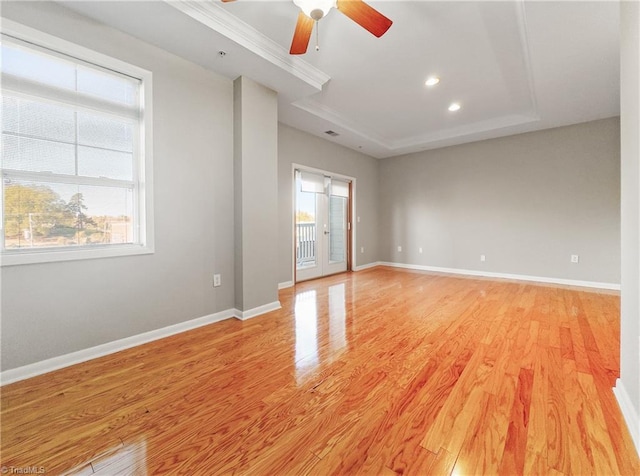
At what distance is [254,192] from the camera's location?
2.95m

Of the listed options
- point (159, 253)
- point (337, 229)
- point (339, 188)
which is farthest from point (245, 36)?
point (337, 229)

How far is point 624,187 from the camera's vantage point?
146cm

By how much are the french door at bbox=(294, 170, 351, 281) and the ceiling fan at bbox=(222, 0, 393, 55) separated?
268 centimetres

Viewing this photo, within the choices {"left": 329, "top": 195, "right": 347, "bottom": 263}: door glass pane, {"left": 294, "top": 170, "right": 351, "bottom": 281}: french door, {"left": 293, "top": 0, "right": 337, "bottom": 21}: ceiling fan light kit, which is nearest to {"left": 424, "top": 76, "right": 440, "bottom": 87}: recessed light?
{"left": 293, "top": 0, "right": 337, "bottom": 21}: ceiling fan light kit

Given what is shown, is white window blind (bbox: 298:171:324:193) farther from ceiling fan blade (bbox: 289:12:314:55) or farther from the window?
the window

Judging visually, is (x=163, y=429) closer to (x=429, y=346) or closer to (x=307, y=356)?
(x=307, y=356)

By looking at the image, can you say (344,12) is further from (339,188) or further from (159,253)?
(339,188)

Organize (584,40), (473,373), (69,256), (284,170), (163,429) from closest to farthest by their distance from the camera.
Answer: (163,429) < (473,373) < (69,256) < (584,40) < (284,170)

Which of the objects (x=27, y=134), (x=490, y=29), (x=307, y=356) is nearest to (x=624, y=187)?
(x=490, y=29)

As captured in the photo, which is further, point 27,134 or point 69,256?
point 69,256

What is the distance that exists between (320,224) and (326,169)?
105 cm

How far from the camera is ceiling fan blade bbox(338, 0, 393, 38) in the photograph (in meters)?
1.72

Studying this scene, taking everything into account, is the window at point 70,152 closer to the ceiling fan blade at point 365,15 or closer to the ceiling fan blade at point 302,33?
the ceiling fan blade at point 302,33

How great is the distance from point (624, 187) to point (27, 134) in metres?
3.76
